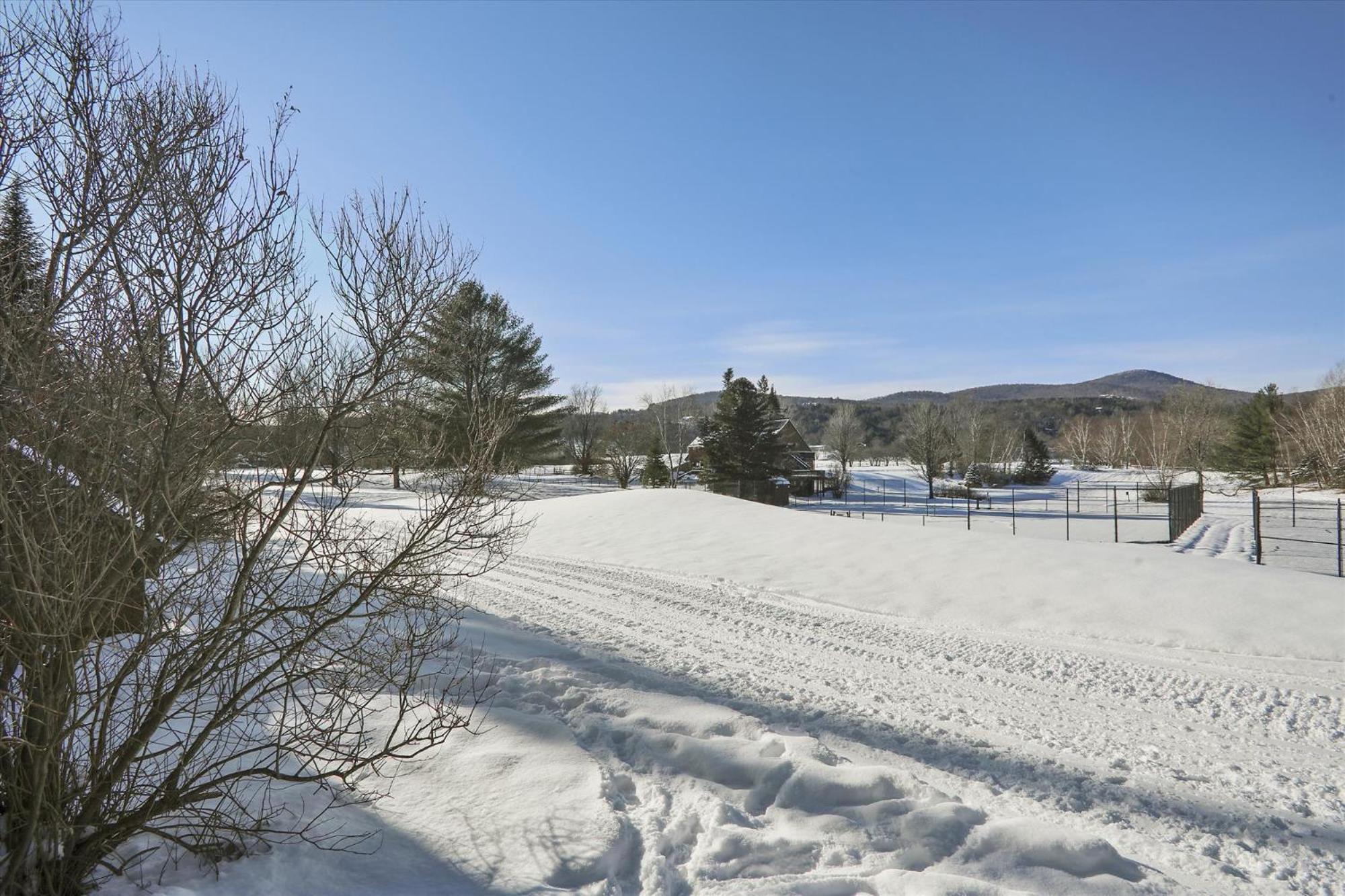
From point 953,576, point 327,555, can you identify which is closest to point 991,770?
point 327,555

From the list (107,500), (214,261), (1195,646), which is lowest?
(1195,646)

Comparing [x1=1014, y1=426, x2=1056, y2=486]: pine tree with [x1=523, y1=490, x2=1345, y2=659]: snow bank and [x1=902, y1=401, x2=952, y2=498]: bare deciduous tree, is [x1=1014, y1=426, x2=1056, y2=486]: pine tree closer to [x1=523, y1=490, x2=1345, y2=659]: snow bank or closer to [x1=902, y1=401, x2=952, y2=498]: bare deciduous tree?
[x1=902, y1=401, x2=952, y2=498]: bare deciduous tree

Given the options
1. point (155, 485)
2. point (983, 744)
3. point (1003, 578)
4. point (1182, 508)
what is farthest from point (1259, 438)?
point (155, 485)

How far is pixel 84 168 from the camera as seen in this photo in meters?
3.54

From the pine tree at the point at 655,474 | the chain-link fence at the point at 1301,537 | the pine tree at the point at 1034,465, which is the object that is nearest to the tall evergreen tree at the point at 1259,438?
the chain-link fence at the point at 1301,537

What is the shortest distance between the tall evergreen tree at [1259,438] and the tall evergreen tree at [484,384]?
4896 cm

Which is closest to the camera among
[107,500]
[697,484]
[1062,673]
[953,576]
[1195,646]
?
[107,500]

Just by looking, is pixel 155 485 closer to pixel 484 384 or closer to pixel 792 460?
pixel 484 384

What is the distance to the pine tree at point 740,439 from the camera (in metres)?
44.5

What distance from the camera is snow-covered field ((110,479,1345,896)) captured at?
3818 millimetres

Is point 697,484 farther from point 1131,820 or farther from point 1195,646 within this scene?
point 1131,820

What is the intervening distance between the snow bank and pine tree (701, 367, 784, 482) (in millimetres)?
25884

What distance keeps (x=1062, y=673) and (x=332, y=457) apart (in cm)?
→ 711

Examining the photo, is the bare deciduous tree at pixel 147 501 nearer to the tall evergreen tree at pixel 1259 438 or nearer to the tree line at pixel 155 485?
the tree line at pixel 155 485
